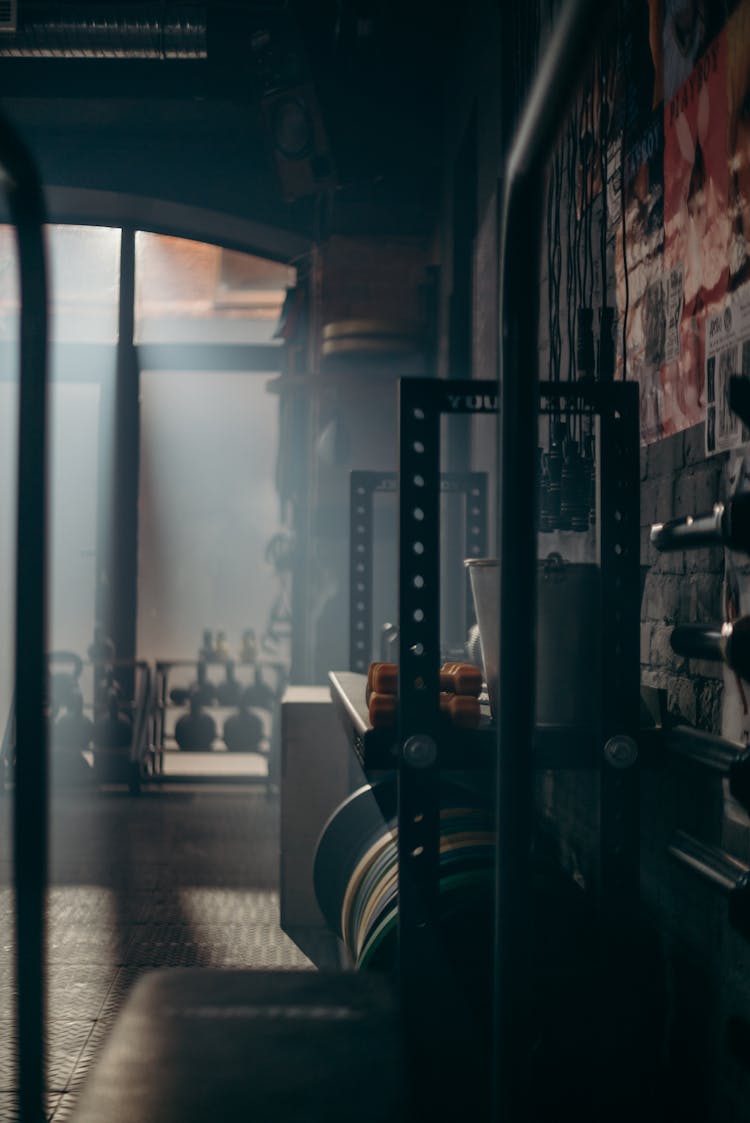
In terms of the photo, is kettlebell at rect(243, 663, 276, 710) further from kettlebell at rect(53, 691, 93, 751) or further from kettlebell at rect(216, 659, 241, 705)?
kettlebell at rect(53, 691, 93, 751)

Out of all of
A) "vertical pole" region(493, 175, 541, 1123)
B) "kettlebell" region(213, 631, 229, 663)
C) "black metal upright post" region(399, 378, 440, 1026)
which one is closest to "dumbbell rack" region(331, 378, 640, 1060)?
"black metal upright post" region(399, 378, 440, 1026)

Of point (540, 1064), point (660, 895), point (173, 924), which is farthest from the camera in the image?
point (173, 924)

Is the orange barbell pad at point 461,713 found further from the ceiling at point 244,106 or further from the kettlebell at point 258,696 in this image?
the kettlebell at point 258,696

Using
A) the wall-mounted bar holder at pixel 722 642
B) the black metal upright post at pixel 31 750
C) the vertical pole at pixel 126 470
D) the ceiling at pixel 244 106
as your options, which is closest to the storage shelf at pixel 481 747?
the wall-mounted bar holder at pixel 722 642

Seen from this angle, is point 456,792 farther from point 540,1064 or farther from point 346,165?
point 346,165

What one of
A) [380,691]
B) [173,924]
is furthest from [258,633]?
[380,691]

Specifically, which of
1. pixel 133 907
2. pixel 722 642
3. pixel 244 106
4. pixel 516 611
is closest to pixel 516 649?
pixel 516 611

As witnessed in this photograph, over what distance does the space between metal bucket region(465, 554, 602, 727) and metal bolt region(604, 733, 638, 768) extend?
4 cm

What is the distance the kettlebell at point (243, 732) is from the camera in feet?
17.5

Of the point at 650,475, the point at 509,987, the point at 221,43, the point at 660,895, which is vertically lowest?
the point at 660,895

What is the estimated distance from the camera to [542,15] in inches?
94.2

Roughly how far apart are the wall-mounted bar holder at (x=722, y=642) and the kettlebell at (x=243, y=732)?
4.38 m

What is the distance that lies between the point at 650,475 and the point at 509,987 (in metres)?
1.00

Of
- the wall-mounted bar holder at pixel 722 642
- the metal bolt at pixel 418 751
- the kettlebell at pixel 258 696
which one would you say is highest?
the wall-mounted bar holder at pixel 722 642
